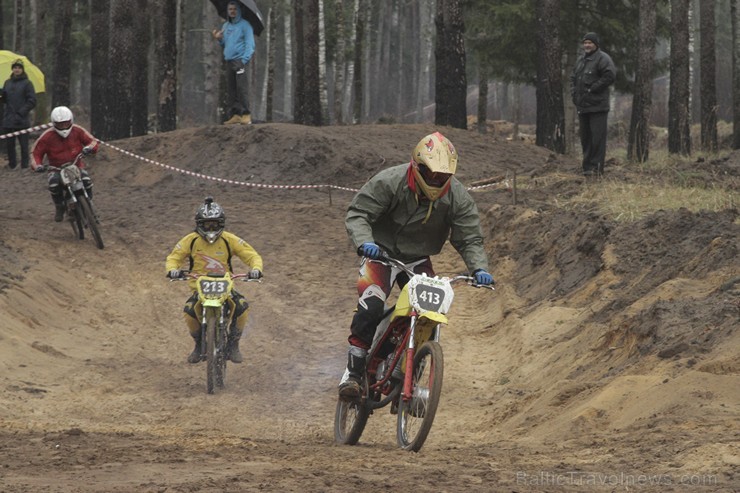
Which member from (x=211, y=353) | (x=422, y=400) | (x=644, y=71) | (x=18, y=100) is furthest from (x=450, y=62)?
(x=422, y=400)

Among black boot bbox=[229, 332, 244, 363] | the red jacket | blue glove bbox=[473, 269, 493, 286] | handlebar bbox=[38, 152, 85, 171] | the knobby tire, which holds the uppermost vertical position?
the red jacket

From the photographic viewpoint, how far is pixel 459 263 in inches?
679

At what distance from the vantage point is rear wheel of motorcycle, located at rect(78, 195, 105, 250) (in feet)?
53.6

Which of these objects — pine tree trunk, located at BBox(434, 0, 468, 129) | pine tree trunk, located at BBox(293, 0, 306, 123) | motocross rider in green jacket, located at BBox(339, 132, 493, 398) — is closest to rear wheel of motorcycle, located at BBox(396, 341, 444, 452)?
motocross rider in green jacket, located at BBox(339, 132, 493, 398)

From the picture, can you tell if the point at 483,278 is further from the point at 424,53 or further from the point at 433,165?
the point at 424,53

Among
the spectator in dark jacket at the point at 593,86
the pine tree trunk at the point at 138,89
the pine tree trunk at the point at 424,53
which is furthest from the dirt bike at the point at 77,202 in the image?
the pine tree trunk at the point at 424,53

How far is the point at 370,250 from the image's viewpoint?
775cm

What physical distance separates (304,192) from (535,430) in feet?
42.1

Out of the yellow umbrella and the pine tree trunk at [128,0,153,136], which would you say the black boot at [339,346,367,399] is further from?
the yellow umbrella

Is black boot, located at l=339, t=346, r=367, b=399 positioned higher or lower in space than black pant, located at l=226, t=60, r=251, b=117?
lower

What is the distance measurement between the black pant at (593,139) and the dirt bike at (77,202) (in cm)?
723

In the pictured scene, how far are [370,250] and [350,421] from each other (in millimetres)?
1603

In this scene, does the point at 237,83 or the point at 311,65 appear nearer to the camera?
the point at 237,83

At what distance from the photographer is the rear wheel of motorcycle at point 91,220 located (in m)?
16.3
